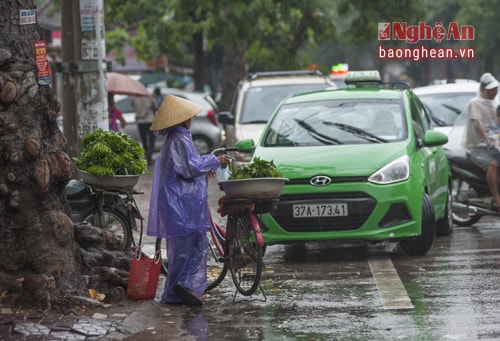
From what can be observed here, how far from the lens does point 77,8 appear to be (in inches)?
515

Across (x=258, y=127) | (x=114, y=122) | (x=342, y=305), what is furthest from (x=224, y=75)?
(x=342, y=305)

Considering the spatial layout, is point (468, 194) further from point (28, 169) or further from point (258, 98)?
point (28, 169)

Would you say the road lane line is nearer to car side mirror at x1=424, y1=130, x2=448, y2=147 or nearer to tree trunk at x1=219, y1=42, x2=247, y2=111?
car side mirror at x1=424, y1=130, x2=448, y2=147

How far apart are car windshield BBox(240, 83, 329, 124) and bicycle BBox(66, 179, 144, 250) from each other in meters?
7.58

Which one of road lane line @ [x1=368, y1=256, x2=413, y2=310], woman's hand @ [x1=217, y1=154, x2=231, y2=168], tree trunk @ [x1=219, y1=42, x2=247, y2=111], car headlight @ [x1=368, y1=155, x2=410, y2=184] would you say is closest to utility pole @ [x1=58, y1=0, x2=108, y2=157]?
car headlight @ [x1=368, y1=155, x2=410, y2=184]

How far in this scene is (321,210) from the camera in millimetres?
11094

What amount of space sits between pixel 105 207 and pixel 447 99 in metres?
9.12

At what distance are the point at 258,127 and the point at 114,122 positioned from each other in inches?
177

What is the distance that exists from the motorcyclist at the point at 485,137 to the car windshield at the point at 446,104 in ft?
14.0

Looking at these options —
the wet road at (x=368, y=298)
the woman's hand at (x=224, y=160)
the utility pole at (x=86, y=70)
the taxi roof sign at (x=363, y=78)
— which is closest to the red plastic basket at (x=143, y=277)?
the wet road at (x=368, y=298)

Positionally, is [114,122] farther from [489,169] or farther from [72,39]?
[489,169]

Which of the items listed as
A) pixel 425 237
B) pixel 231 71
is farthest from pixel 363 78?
pixel 231 71

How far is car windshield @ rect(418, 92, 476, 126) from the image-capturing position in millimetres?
18516

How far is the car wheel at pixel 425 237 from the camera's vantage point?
11.5 meters
